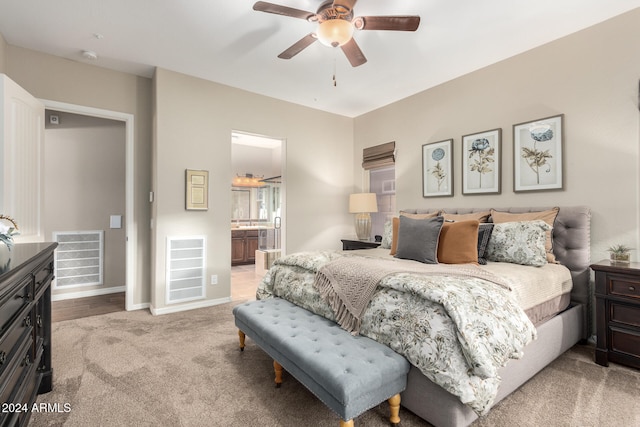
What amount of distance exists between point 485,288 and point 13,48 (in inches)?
184

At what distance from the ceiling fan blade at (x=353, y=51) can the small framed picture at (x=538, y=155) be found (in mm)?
1861

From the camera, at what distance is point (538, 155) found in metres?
3.09

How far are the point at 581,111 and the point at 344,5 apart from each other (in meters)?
2.39

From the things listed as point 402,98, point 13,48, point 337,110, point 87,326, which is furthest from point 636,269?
point 13,48

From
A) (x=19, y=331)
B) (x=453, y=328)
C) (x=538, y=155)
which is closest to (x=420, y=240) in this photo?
(x=453, y=328)

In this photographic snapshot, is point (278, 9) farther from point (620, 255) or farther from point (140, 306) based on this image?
point (140, 306)

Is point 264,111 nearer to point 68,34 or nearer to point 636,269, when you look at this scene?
point 68,34

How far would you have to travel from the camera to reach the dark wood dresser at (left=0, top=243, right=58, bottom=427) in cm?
108

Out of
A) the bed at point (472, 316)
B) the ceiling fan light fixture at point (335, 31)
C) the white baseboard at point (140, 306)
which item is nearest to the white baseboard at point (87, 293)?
the white baseboard at point (140, 306)

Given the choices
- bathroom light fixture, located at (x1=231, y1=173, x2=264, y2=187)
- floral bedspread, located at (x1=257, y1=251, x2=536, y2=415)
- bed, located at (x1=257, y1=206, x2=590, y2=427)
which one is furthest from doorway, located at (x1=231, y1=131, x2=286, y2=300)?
floral bedspread, located at (x1=257, y1=251, x2=536, y2=415)

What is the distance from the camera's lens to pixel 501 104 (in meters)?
3.38

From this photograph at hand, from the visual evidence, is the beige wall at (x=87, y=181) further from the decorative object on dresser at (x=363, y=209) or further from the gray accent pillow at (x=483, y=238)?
the gray accent pillow at (x=483, y=238)

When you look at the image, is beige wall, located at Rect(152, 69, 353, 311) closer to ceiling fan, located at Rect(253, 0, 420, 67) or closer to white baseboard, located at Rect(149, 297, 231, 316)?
white baseboard, located at Rect(149, 297, 231, 316)

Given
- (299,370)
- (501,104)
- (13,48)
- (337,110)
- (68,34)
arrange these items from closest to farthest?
(299,370)
(68,34)
(13,48)
(501,104)
(337,110)
